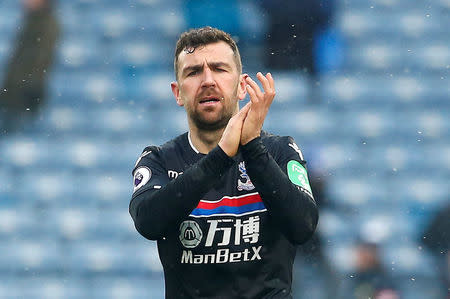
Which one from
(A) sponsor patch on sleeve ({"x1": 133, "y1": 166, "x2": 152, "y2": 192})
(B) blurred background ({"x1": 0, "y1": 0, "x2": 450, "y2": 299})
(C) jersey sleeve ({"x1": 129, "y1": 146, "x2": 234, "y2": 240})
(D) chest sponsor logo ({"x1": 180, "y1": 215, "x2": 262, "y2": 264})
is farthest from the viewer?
(B) blurred background ({"x1": 0, "y1": 0, "x2": 450, "y2": 299})

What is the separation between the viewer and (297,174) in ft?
9.75

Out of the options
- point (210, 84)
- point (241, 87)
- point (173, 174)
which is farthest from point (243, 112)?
point (173, 174)

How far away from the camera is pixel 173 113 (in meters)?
7.75

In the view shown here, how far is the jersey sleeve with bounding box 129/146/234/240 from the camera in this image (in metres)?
2.72

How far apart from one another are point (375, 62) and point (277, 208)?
5608mm

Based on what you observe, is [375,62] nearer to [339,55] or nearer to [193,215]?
[339,55]

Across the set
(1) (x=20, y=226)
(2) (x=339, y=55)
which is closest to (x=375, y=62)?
(2) (x=339, y=55)

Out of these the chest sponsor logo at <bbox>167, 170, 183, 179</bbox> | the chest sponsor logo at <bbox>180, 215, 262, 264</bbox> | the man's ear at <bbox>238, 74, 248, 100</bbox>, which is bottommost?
the chest sponsor logo at <bbox>180, 215, 262, 264</bbox>

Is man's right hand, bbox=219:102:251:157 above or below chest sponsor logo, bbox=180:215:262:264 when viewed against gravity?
above

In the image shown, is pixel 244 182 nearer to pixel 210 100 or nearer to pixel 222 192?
pixel 222 192

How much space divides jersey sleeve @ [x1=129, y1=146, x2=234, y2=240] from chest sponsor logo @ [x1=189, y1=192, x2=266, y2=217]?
0.42 feet

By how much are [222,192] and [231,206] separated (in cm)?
6

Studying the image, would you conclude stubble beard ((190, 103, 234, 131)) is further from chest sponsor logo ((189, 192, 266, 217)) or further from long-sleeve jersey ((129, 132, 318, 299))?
chest sponsor logo ((189, 192, 266, 217))

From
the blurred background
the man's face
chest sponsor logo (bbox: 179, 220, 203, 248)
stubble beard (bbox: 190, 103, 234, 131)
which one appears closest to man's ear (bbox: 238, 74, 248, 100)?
the man's face
